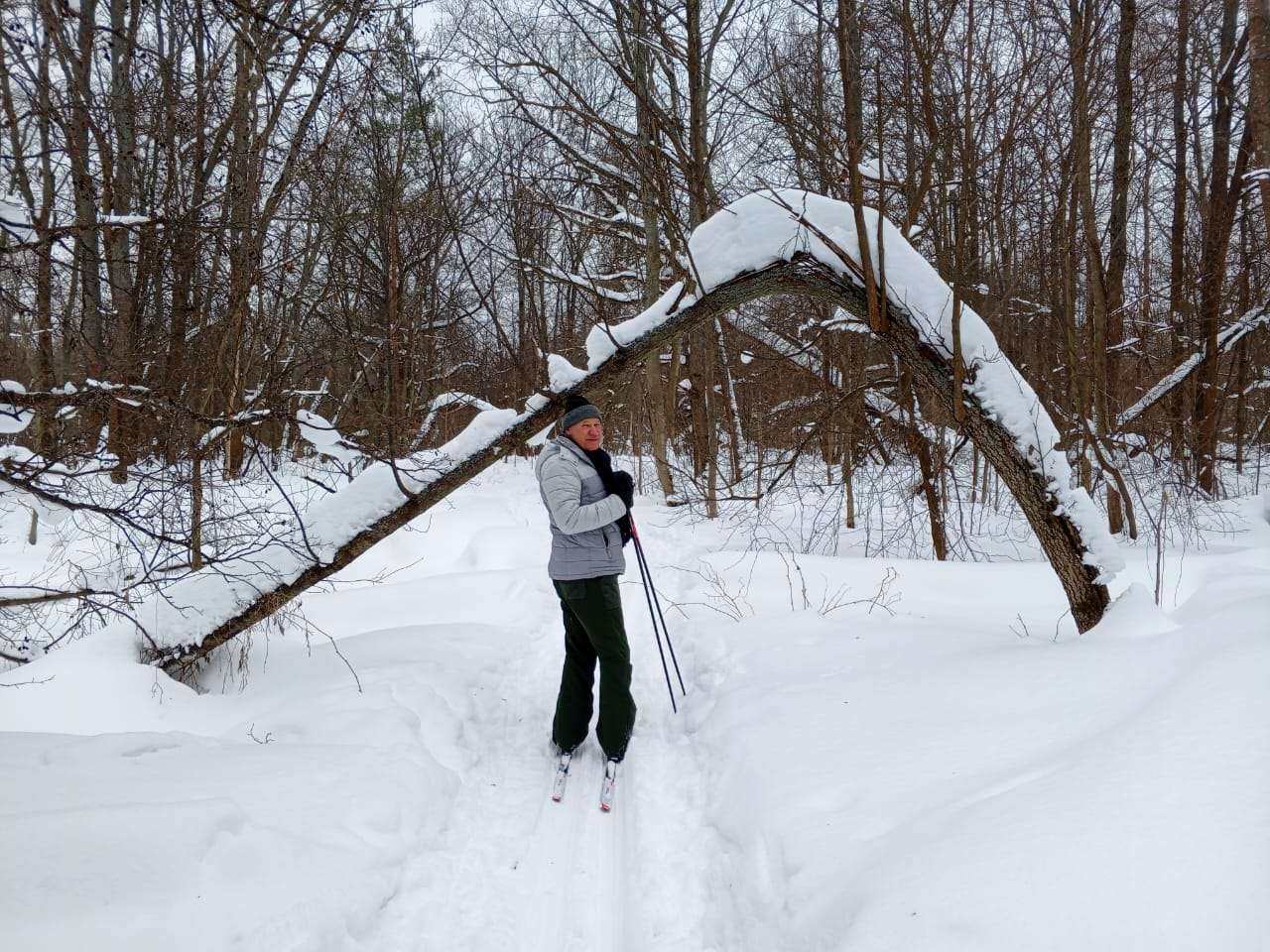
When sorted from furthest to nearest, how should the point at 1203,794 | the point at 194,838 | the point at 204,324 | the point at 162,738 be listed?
the point at 204,324
the point at 162,738
the point at 194,838
the point at 1203,794

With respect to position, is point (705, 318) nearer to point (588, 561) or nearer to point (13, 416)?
point (588, 561)

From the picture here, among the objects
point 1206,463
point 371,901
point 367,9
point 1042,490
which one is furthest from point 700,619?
point 1206,463

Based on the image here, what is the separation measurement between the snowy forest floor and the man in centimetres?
27

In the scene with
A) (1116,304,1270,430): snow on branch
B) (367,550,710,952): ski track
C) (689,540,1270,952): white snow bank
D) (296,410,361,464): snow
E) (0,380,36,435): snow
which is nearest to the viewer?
(689,540,1270,952): white snow bank

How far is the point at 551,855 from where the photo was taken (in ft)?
9.63

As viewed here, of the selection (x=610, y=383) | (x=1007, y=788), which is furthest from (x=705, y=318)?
(x=1007, y=788)

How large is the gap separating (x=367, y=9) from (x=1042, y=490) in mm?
5144

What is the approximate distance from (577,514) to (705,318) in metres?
1.66

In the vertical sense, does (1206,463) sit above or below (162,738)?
above

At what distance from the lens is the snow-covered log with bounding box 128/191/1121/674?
13.1 ft

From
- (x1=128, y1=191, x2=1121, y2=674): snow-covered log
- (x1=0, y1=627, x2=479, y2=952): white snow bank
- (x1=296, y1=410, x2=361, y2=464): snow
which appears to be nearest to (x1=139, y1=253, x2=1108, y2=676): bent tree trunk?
(x1=128, y1=191, x2=1121, y2=674): snow-covered log

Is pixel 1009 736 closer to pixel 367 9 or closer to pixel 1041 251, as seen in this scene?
pixel 367 9

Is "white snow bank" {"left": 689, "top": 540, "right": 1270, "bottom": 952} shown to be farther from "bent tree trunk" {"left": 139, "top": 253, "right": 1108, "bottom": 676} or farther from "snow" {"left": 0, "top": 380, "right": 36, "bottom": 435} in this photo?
"snow" {"left": 0, "top": 380, "right": 36, "bottom": 435}

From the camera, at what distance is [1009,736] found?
9.46 ft
